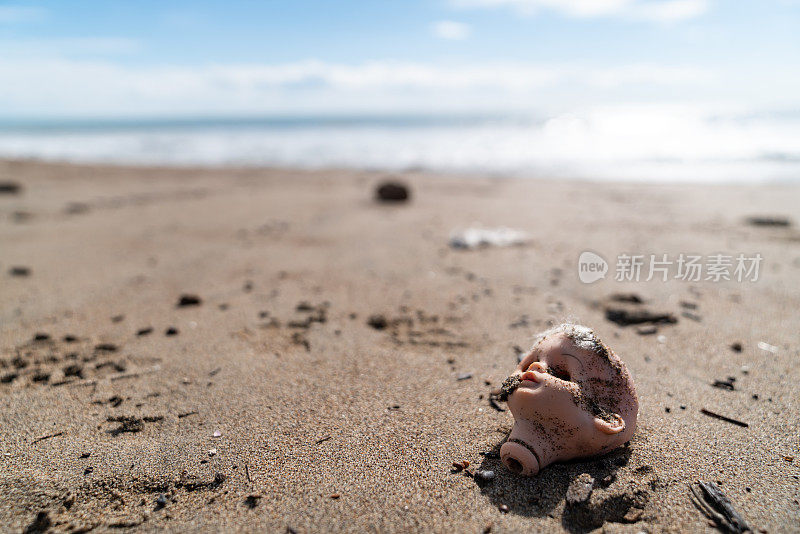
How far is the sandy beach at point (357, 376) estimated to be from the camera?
203 cm

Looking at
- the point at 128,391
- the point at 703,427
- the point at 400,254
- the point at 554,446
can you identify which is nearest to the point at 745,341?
the point at 703,427

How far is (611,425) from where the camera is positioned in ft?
6.56

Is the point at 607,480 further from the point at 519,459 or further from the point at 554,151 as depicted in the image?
the point at 554,151

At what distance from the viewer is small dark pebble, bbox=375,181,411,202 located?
8.18 m

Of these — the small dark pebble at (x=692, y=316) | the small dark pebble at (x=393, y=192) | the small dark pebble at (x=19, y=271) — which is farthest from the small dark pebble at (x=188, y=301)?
the small dark pebble at (x=393, y=192)

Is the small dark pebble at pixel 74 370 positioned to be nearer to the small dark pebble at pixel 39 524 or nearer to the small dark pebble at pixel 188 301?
the small dark pebble at pixel 188 301

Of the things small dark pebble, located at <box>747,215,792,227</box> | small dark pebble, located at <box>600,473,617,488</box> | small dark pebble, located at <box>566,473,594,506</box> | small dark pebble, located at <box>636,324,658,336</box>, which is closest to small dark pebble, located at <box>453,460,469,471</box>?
small dark pebble, located at <box>566,473,594,506</box>

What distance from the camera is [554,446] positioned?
2027 mm

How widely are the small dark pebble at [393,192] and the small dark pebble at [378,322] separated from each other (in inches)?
184

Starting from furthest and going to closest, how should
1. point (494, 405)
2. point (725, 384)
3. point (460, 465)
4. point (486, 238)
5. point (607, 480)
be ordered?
point (486, 238) < point (725, 384) < point (494, 405) < point (460, 465) < point (607, 480)

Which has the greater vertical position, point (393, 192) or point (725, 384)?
point (393, 192)

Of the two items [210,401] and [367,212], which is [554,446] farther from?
[367,212]

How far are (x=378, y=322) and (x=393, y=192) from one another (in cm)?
478

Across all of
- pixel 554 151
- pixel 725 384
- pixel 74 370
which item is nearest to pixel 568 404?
pixel 725 384
